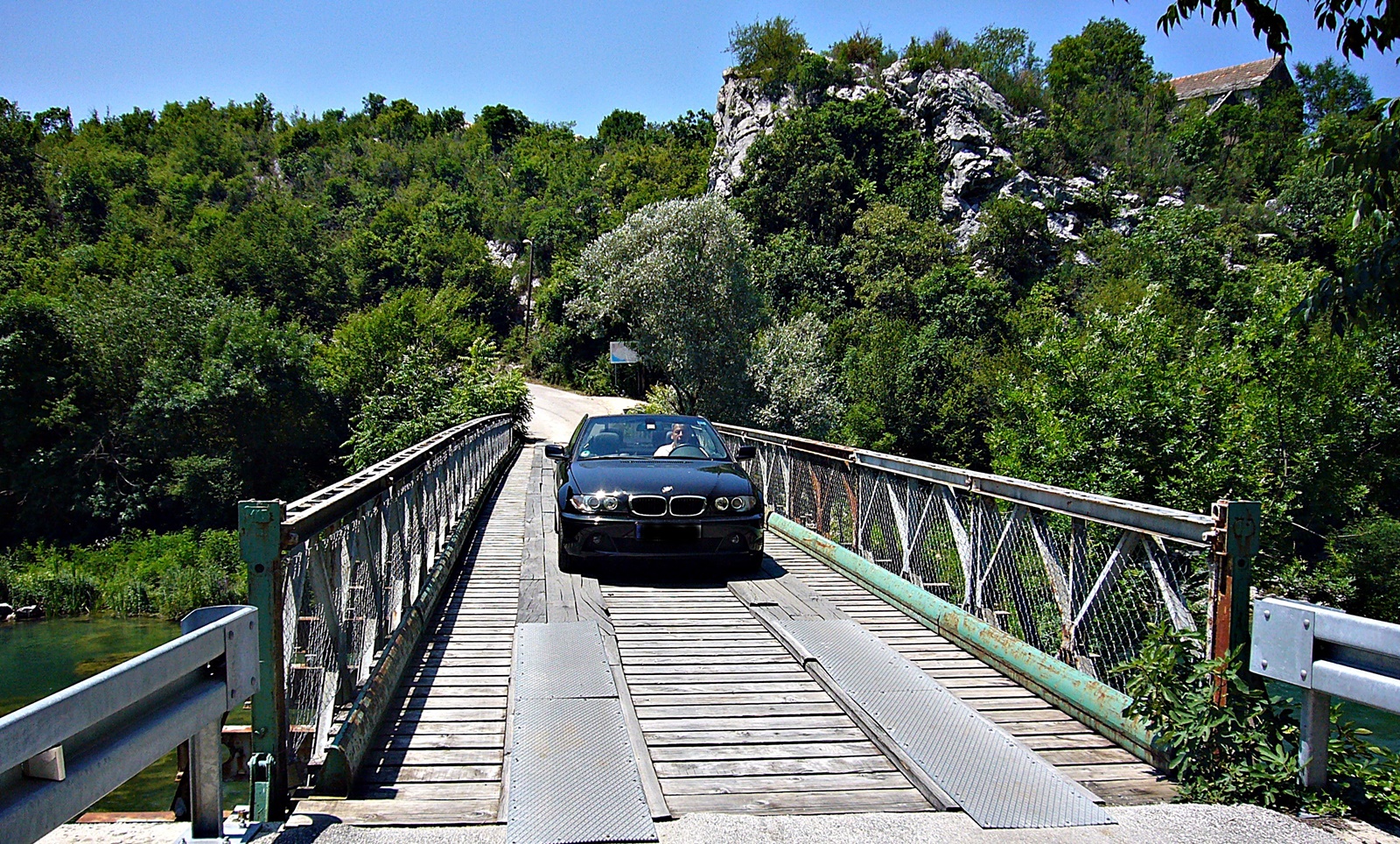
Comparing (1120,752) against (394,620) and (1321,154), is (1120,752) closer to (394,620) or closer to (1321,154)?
(1321,154)

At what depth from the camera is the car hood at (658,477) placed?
8422 millimetres

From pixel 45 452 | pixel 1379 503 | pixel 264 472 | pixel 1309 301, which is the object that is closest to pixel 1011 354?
pixel 1379 503

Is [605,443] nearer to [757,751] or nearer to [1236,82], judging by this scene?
[757,751]

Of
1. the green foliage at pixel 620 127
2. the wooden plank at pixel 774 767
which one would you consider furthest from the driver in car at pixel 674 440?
the green foliage at pixel 620 127

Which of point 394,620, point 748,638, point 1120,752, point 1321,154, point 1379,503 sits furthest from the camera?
point 1379,503

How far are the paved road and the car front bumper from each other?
98.9 feet

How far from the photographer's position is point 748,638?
664 cm

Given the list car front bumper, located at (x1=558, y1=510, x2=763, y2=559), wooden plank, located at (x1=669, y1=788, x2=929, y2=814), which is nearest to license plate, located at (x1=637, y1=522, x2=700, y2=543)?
car front bumper, located at (x1=558, y1=510, x2=763, y2=559)

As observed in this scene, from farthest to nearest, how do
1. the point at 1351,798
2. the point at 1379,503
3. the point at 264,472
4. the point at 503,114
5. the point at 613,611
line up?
the point at 503,114, the point at 264,472, the point at 1379,503, the point at 613,611, the point at 1351,798

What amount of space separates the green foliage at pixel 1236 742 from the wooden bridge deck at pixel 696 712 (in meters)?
0.22

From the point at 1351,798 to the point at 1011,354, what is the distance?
139 ft

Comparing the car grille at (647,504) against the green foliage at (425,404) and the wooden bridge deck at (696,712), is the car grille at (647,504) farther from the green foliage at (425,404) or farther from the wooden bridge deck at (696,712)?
the green foliage at (425,404)

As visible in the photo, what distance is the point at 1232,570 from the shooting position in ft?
13.2

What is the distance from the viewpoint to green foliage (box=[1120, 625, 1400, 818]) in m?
3.65
